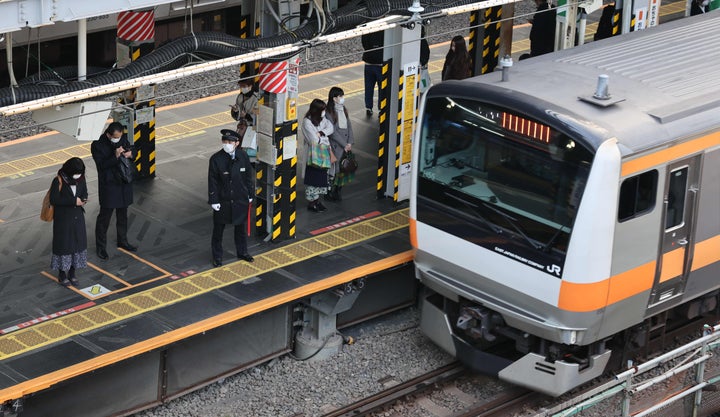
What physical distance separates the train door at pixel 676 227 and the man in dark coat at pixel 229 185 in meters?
3.99

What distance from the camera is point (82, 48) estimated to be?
1072 cm

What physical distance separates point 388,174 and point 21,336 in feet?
16.2

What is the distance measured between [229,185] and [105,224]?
143 centimetres

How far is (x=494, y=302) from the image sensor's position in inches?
456

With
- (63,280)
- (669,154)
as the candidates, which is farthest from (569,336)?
(63,280)

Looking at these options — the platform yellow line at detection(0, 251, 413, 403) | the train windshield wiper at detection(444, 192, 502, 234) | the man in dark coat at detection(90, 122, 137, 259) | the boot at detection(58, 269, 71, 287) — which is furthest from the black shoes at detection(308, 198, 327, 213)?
the boot at detection(58, 269, 71, 287)

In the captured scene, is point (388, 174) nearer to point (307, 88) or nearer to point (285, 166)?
point (285, 166)

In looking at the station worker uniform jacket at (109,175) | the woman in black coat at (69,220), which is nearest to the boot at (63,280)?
the woman in black coat at (69,220)

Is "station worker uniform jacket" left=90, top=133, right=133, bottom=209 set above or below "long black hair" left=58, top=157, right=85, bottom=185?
below

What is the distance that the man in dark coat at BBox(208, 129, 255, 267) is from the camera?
1226 cm

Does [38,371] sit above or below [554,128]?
below

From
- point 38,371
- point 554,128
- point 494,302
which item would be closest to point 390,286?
point 494,302

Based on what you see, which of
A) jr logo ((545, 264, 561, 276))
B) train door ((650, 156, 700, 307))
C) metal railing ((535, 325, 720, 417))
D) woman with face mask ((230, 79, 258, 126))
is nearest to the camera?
metal railing ((535, 325, 720, 417))

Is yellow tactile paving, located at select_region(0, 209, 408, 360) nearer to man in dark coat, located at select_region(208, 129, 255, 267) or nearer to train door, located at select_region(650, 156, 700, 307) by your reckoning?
man in dark coat, located at select_region(208, 129, 255, 267)
